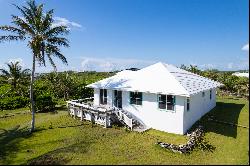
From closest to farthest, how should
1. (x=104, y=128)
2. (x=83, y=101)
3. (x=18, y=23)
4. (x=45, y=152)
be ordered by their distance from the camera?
(x=45, y=152)
(x=18, y=23)
(x=104, y=128)
(x=83, y=101)

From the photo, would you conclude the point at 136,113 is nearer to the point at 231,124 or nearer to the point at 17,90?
the point at 231,124

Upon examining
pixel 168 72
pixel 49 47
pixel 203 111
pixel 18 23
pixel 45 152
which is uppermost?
pixel 18 23

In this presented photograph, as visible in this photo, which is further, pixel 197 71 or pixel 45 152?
pixel 197 71

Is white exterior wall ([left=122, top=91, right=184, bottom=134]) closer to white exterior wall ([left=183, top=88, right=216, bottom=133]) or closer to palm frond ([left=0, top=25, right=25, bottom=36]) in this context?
white exterior wall ([left=183, top=88, right=216, bottom=133])

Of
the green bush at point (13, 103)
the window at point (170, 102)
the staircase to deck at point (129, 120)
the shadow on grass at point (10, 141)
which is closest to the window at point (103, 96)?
the staircase to deck at point (129, 120)

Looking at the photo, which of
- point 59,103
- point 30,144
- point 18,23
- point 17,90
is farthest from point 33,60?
point 17,90

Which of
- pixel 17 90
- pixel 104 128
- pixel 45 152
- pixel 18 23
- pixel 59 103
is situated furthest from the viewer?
pixel 17 90

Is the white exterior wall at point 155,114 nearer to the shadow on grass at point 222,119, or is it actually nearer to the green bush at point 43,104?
the shadow on grass at point 222,119

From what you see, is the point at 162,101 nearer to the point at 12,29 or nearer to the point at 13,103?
the point at 12,29
